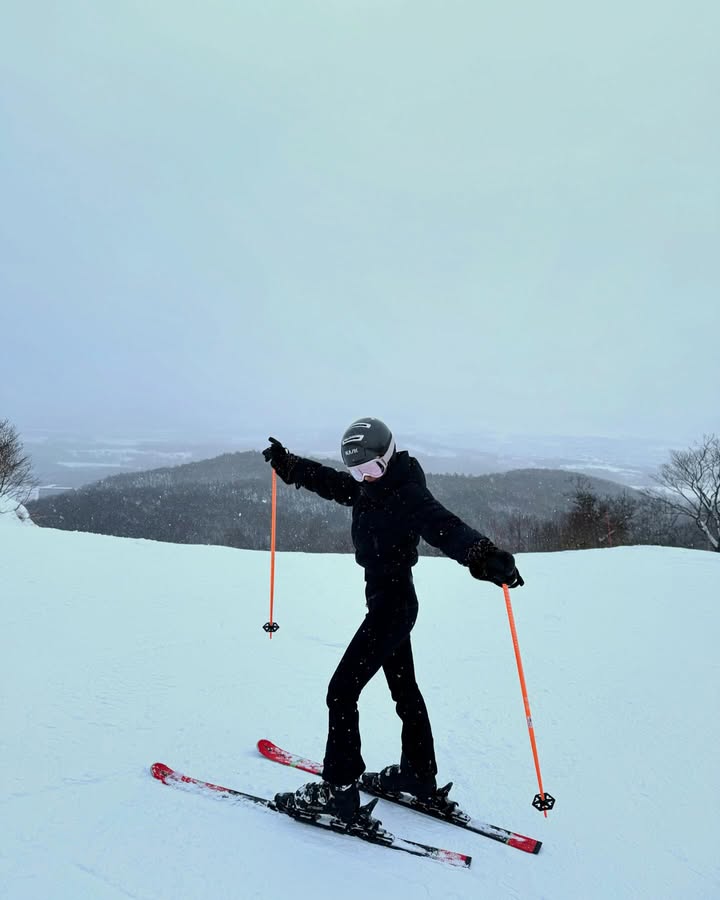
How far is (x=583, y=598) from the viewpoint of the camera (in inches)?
335

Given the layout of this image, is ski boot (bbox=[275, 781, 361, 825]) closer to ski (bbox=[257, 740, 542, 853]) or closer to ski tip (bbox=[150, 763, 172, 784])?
ski (bbox=[257, 740, 542, 853])

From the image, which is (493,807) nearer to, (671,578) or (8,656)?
(8,656)

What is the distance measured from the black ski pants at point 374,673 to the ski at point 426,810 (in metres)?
0.20

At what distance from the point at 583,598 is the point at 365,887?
22.3 feet

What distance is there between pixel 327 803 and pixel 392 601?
116cm

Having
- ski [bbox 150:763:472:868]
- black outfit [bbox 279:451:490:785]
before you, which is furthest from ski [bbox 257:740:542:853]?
ski [bbox 150:763:472:868]

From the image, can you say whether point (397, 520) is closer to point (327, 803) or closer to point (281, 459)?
point (281, 459)

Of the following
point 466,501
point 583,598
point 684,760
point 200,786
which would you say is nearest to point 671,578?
point 583,598

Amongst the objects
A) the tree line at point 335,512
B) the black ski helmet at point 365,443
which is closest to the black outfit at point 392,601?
the black ski helmet at point 365,443

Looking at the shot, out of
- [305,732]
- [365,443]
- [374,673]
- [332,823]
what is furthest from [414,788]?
[365,443]

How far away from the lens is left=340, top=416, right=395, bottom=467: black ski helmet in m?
3.36

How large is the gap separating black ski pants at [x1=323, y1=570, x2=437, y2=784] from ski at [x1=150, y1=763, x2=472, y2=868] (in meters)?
0.22

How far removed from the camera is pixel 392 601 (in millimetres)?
3344

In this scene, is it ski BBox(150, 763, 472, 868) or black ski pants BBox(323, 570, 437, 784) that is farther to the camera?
black ski pants BBox(323, 570, 437, 784)
